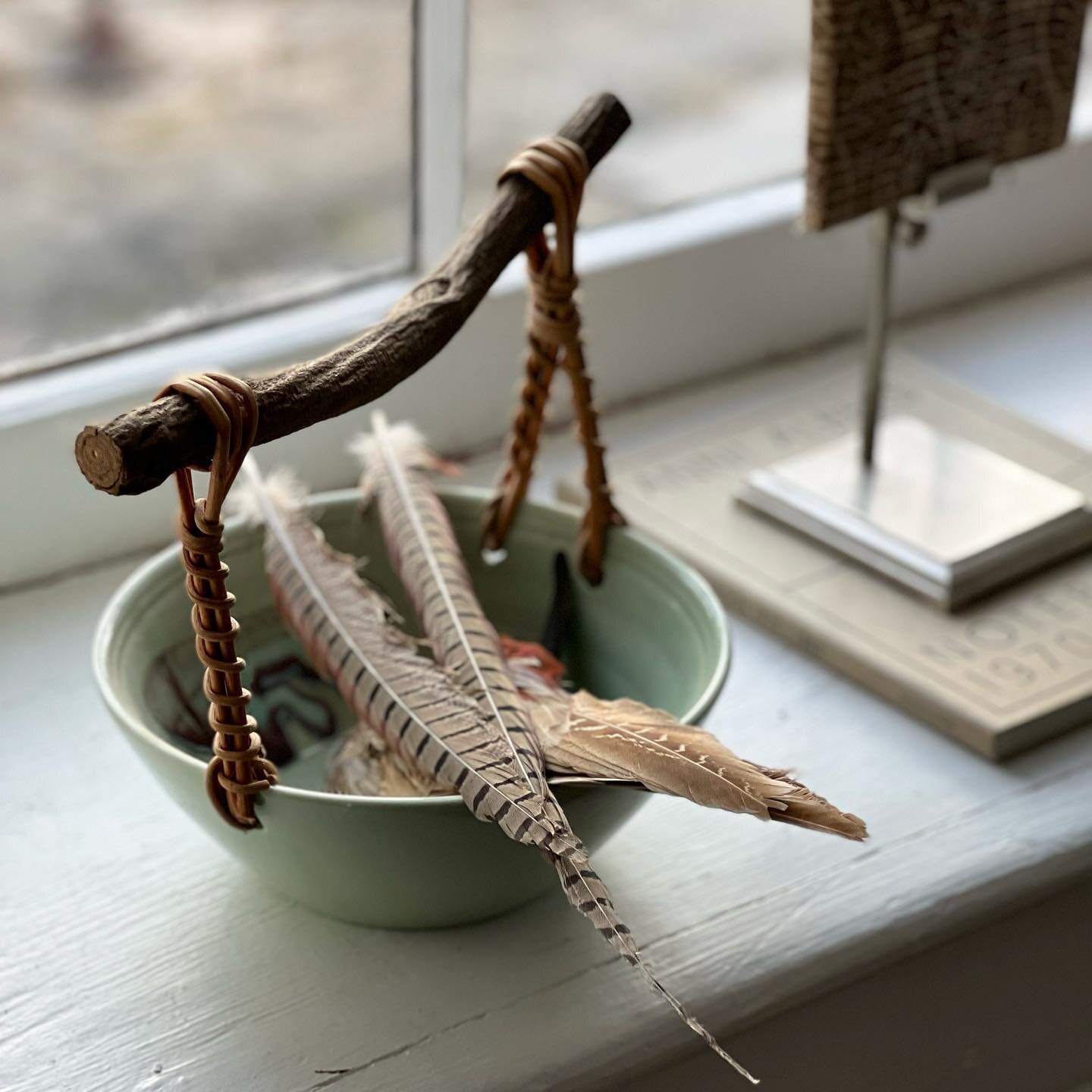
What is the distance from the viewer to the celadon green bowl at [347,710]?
1.59 ft

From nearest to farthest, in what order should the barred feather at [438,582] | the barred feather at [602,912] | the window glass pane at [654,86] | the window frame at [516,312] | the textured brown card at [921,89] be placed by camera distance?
the barred feather at [602,912]
the barred feather at [438,582]
the textured brown card at [921,89]
the window frame at [516,312]
the window glass pane at [654,86]

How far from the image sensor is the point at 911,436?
82cm

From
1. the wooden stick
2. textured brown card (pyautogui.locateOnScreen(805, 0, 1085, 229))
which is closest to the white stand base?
textured brown card (pyautogui.locateOnScreen(805, 0, 1085, 229))

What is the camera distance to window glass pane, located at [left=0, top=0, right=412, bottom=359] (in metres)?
0.72

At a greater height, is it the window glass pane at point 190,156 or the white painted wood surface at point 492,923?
the window glass pane at point 190,156

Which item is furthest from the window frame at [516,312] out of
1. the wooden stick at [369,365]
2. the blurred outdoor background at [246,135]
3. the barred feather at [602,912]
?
the barred feather at [602,912]

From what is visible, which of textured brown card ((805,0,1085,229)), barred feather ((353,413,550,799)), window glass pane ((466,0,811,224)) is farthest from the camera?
window glass pane ((466,0,811,224))

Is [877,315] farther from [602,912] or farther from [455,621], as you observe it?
[602,912]

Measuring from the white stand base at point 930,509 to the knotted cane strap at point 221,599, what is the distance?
36 cm

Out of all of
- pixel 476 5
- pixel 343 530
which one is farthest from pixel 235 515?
pixel 476 5

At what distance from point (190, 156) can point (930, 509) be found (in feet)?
1.34

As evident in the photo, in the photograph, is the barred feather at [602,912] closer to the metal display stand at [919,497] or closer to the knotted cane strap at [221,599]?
the knotted cane strap at [221,599]

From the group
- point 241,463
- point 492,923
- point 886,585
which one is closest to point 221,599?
point 241,463

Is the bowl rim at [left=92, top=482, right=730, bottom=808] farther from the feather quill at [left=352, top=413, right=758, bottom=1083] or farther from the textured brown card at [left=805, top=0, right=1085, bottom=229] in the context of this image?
the textured brown card at [left=805, top=0, right=1085, bottom=229]
